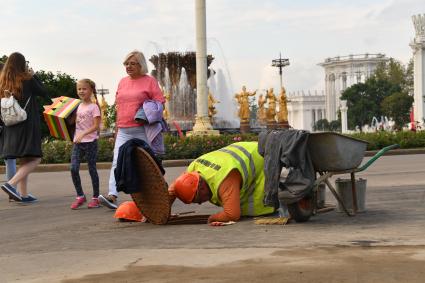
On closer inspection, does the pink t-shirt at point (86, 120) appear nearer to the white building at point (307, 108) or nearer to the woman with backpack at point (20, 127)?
the woman with backpack at point (20, 127)

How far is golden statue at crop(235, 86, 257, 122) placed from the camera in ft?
152

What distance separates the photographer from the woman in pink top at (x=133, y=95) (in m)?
7.98

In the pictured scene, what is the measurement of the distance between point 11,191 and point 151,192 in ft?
11.4

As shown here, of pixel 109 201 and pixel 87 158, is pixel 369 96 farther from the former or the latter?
pixel 109 201

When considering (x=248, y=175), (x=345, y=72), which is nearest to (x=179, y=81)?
(x=248, y=175)

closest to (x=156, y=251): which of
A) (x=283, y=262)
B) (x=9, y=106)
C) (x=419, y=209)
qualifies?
(x=283, y=262)

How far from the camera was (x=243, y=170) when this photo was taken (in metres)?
6.58

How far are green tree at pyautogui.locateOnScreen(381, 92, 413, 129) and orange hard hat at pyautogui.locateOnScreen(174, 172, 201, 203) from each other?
314 ft

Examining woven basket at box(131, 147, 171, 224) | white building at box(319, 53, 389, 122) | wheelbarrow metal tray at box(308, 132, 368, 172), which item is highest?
white building at box(319, 53, 389, 122)

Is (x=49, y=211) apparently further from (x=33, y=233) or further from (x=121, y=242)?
(x=121, y=242)

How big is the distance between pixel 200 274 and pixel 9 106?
18.8 ft

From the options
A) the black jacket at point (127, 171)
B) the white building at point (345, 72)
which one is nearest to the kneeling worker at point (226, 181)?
the black jacket at point (127, 171)

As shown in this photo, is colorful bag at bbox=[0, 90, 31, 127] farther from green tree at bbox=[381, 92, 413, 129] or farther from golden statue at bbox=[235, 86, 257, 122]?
green tree at bbox=[381, 92, 413, 129]

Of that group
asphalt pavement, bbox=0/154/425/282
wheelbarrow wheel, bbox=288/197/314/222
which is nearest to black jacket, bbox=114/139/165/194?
asphalt pavement, bbox=0/154/425/282
